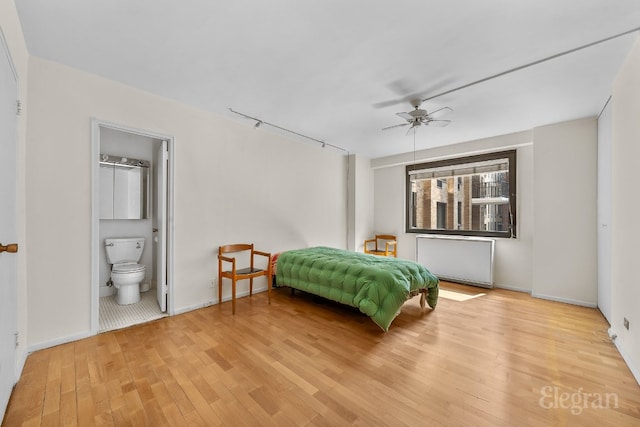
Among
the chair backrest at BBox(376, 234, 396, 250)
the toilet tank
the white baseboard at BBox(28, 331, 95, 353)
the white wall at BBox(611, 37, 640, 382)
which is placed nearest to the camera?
the white wall at BBox(611, 37, 640, 382)

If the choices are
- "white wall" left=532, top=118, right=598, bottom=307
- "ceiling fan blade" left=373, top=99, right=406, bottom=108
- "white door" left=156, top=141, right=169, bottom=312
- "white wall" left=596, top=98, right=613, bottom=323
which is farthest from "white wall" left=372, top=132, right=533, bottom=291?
"white door" left=156, top=141, right=169, bottom=312

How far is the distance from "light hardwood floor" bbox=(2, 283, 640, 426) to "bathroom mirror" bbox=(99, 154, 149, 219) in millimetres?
1878

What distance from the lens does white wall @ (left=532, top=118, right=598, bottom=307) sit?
3502 millimetres

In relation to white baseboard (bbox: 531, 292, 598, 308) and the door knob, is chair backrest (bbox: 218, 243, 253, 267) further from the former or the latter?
white baseboard (bbox: 531, 292, 598, 308)

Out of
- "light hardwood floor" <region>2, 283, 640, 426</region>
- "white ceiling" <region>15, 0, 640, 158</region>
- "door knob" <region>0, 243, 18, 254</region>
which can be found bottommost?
"light hardwood floor" <region>2, 283, 640, 426</region>

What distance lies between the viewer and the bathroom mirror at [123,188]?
372cm

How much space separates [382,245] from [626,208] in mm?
3974

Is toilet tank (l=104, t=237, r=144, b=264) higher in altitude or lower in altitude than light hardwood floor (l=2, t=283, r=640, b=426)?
higher

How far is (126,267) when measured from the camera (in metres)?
3.38

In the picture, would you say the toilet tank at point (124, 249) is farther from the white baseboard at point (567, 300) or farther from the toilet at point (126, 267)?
the white baseboard at point (567, 300)

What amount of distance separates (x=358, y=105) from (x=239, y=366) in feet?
9.64

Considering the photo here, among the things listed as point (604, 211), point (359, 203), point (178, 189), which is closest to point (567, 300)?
point (604, 211)

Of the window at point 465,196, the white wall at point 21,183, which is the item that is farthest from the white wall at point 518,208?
the white wall at point 21,183

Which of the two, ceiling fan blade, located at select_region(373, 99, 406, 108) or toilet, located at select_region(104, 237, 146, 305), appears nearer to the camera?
ceiling fan blade, located at select_region(373, 99, 406, 108)
